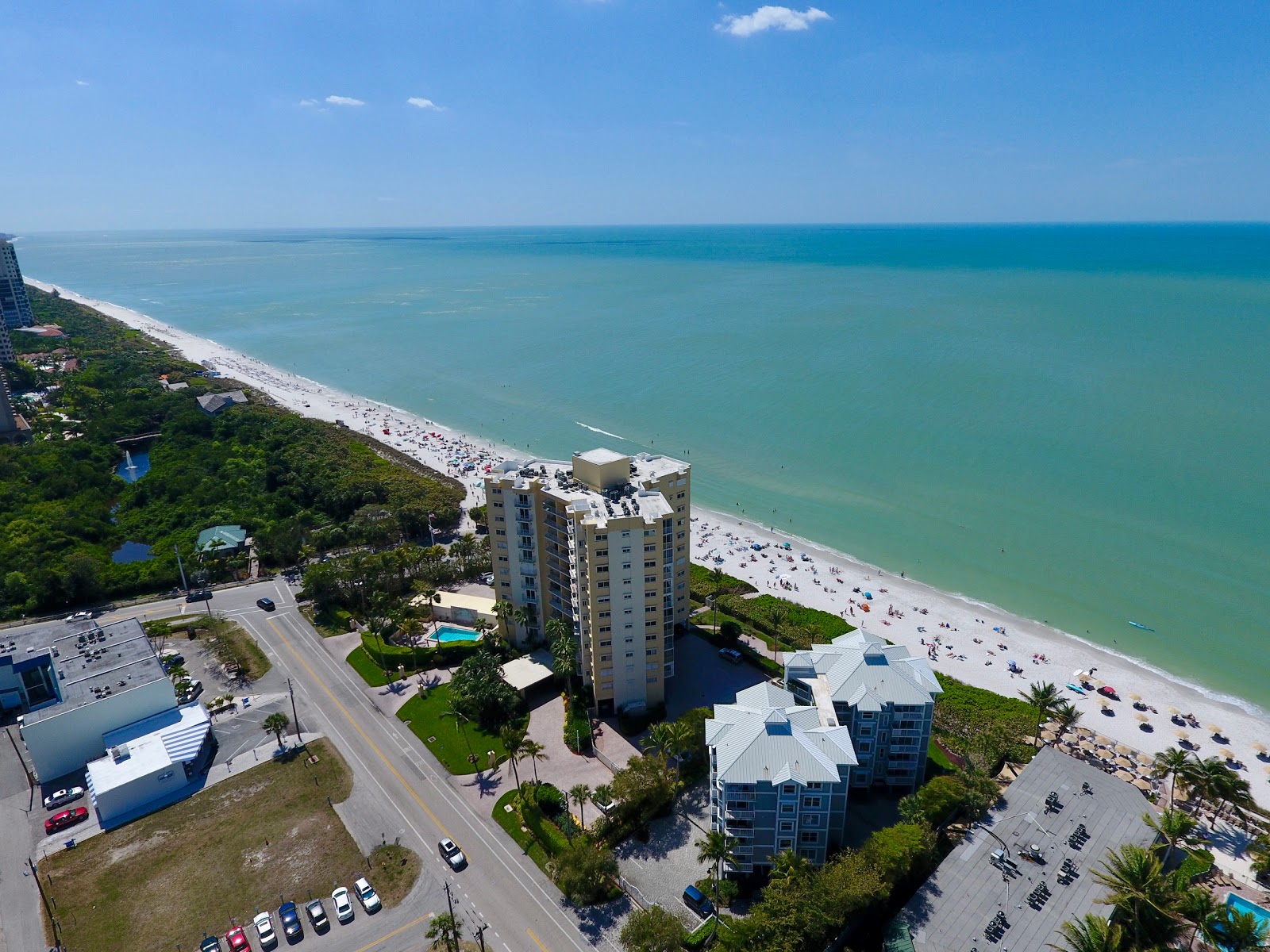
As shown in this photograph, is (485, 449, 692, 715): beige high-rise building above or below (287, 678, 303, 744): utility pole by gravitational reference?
above

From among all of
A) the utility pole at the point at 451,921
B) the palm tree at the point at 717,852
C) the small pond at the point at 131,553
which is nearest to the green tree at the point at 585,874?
the palm tree at the point at 717,852

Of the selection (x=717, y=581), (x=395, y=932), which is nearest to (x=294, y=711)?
(x=395, y=932)

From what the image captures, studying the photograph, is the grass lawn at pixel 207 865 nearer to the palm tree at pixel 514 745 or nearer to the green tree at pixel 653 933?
the palm tree at pixel 514 745

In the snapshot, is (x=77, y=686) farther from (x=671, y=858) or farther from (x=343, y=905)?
(x=671, y=858)

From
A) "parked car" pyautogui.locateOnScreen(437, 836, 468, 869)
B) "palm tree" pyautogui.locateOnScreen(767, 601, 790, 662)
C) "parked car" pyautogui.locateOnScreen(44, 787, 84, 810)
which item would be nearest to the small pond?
"parked car" pyautogui.locateOnScreen(44, 787, 84, 810)

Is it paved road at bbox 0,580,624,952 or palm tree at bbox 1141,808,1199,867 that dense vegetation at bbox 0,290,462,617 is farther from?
palm tree at bbox 1141,808,1199,867

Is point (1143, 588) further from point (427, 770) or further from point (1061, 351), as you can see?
point (1061, 351)
